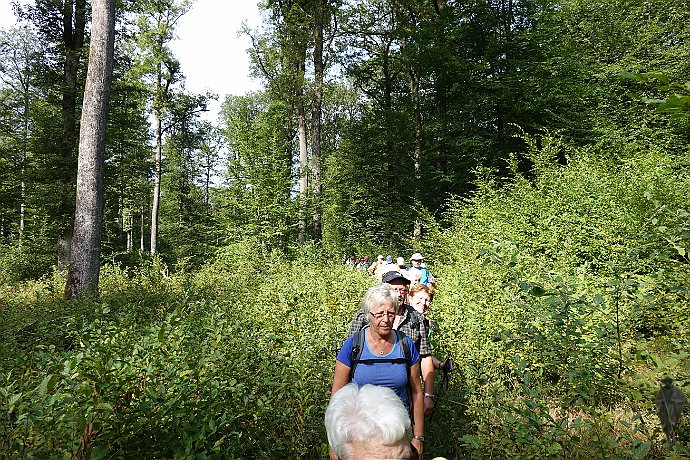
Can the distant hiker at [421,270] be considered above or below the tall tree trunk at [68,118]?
below

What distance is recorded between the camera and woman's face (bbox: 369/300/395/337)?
9.45 ft

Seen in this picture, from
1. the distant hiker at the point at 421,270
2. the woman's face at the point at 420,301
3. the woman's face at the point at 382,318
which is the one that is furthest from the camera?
the distant hiker at the point at 421,270

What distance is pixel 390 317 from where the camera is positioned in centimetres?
291

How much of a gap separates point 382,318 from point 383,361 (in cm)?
29

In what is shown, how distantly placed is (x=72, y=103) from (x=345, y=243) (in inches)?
482

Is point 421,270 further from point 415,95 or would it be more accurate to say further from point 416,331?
point 415,95

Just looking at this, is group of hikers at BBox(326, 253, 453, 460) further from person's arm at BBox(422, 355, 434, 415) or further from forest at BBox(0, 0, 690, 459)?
forest at BBox(0, 0, 690, 459)

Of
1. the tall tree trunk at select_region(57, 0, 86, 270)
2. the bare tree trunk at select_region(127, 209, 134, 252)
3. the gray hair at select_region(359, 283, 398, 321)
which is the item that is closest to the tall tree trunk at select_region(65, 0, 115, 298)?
the gray hair at select_region(359, 283, 398, 321)

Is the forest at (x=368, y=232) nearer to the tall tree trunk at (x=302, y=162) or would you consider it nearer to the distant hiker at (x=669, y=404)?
the tall tree trunk at (x=302, y=162)

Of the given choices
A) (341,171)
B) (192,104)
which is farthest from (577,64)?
(192,104)

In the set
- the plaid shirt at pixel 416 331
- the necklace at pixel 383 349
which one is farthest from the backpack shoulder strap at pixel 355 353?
the plaid shirt at pixel 416 331

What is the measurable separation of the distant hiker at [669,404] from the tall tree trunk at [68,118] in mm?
16467

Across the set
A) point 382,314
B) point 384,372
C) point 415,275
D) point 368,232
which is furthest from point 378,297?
point 368,232

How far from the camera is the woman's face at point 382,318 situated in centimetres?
288
